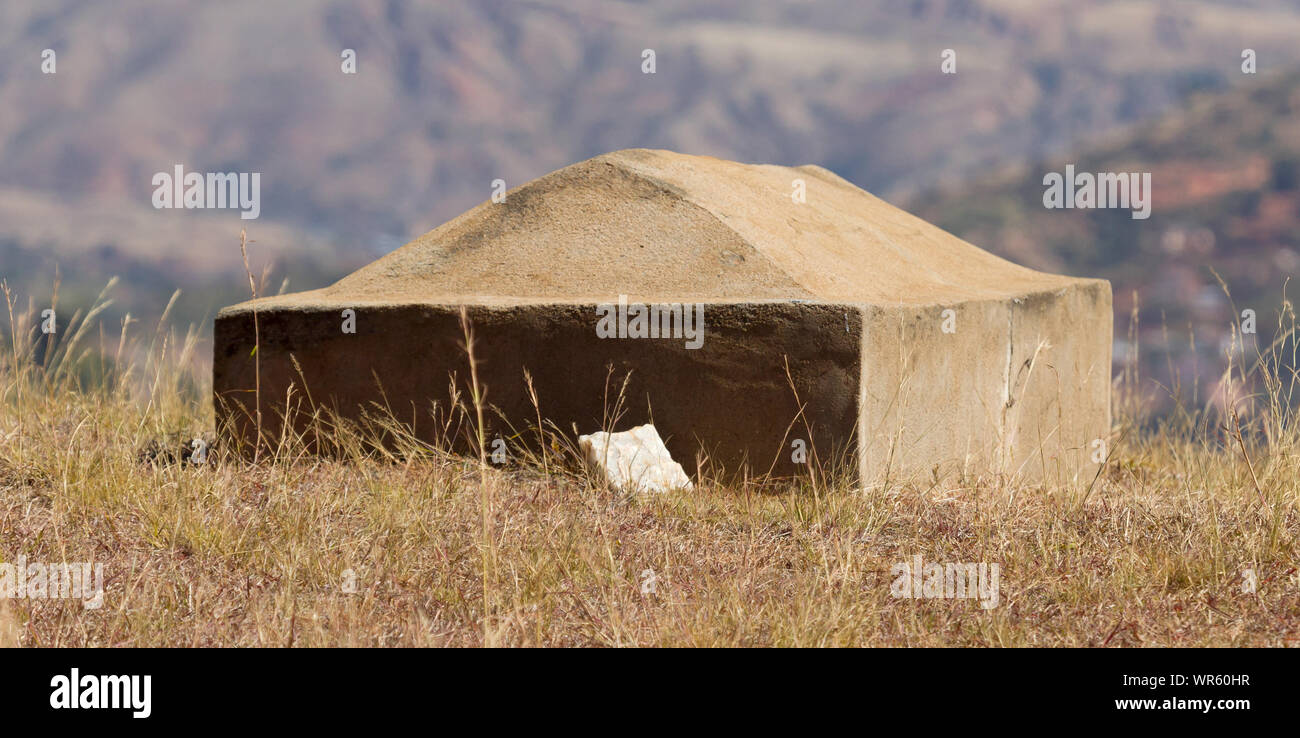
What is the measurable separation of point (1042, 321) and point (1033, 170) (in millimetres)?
145208

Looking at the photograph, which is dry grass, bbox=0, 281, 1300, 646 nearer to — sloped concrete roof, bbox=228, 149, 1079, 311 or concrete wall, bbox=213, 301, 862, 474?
concrete wall, bbox=213, 301, 862, 474

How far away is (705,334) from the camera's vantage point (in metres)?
4.56

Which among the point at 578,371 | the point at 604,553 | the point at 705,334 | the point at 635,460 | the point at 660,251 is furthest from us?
the point at 660,251

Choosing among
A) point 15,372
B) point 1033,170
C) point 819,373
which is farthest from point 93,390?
point 1033,170

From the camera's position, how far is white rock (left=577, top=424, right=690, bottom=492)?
14.2 feet

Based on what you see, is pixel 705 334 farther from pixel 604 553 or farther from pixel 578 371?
pixel 604 553

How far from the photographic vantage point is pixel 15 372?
5453 millimetres

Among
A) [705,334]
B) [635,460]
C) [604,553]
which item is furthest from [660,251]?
[604,553]

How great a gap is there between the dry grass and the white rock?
0.10m

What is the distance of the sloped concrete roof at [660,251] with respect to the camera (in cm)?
486

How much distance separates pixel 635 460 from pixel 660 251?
1.10 metres

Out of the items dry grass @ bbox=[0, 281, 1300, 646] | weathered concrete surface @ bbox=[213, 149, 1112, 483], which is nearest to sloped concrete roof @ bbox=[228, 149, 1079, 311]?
weathered concrete surface @ bbox=[213, 149, 1112, 483]

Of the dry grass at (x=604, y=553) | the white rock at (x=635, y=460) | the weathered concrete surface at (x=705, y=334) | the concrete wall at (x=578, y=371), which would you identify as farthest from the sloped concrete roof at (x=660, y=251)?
the dry grass at (x=604, y=553)

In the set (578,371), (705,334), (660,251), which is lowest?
(578,371)
